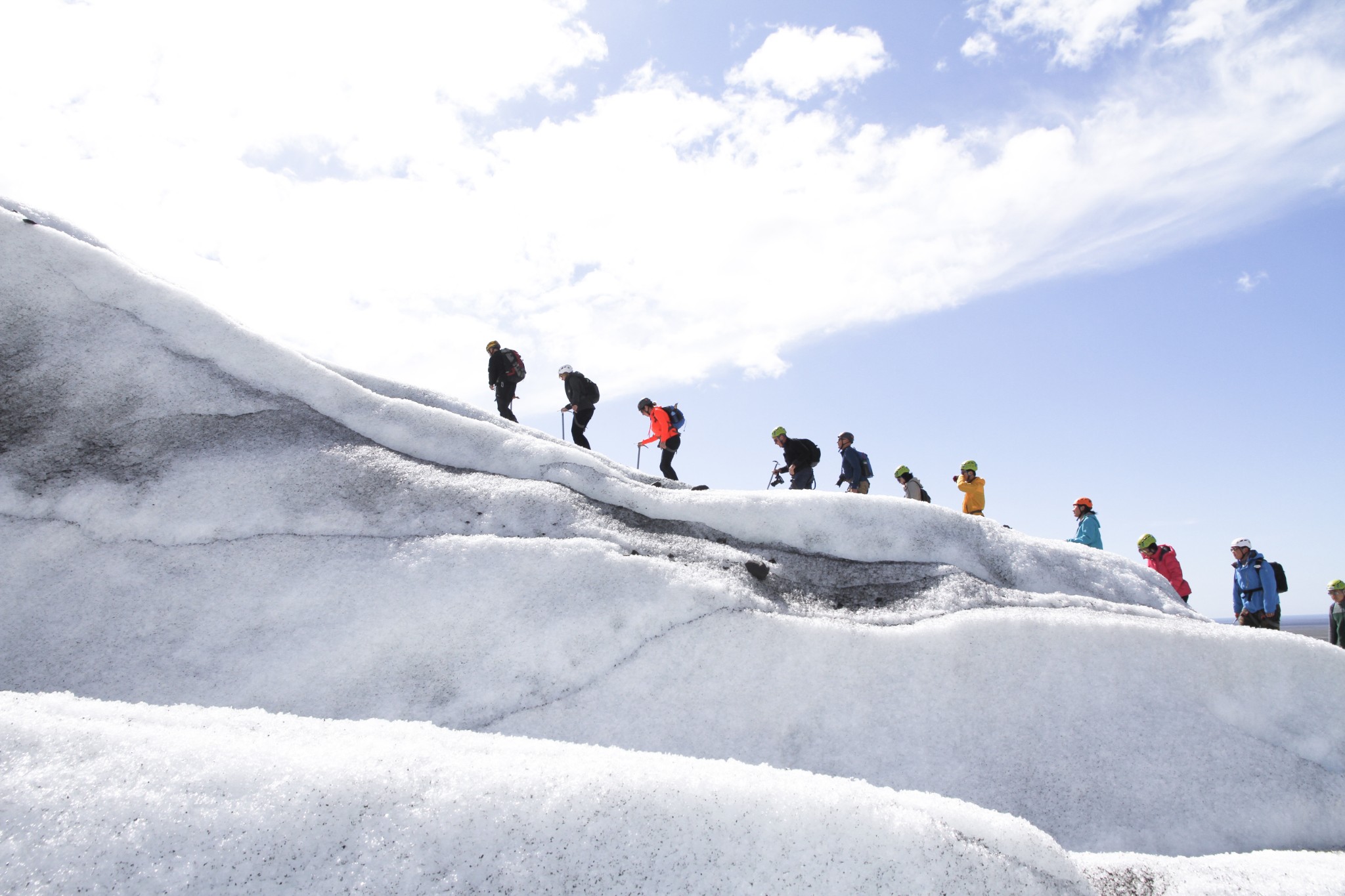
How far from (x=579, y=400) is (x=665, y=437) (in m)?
1.80

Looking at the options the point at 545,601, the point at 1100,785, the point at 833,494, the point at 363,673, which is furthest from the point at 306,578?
the point at 1100,785

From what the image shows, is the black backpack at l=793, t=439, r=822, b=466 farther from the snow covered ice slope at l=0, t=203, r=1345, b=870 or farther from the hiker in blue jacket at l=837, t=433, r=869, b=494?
the snow covered ice slope at l=0, t=203, r=1345, b=870

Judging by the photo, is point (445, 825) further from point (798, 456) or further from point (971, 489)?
point (971, 489)

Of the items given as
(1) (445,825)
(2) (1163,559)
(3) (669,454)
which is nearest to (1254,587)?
(2) (1163,559)

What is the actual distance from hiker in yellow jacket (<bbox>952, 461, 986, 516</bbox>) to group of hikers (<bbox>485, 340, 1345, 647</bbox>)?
0.01m

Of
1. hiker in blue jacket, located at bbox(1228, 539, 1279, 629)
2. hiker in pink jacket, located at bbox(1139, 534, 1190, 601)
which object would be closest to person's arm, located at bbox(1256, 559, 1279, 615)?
hiker in blue jacket, located at bbox(1228, 539, 1279, 629)

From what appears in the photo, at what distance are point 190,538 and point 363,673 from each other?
1.90 meters

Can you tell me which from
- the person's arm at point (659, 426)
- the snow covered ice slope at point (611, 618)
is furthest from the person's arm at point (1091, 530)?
the person's arm at point (659, 426)

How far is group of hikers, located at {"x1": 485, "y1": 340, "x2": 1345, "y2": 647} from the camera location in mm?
11500

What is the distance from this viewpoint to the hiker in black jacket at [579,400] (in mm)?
13070

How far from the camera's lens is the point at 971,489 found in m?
13.3

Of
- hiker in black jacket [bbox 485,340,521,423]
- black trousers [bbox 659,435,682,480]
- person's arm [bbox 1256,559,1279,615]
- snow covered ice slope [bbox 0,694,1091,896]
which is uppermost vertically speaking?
hiker in black jacket [bbox 485,340,521,423]

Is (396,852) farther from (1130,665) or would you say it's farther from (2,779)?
(1130,665)

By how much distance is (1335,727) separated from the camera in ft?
13.6
